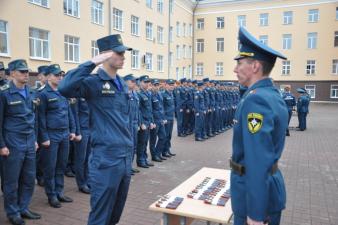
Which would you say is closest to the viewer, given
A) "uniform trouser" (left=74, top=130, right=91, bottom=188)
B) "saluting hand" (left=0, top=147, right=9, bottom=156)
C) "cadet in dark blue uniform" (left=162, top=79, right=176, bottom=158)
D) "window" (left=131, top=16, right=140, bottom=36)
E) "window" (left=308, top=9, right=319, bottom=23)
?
"saluting hand" (left=0, top=147, right=9, bottom=156)

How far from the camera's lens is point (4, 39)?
570 inches

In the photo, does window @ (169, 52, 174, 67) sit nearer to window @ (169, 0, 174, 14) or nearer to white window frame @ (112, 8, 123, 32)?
window @ (169, 0, 174, 14)

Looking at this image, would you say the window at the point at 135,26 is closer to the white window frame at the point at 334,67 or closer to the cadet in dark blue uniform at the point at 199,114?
the cadet in dark blue uniform at the point at 199,114

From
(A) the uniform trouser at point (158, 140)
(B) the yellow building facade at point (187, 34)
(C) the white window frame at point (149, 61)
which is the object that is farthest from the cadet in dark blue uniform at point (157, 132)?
(C) the white window frame at point (149, 61)

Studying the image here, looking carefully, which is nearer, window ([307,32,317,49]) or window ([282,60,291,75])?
window ([307,32,317,49])

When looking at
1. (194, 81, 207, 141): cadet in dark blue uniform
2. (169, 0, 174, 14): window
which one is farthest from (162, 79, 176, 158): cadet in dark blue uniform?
(169, 0, 174, 14): window

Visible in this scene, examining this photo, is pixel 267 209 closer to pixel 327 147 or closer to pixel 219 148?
pixel 219 148

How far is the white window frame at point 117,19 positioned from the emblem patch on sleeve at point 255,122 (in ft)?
72.8

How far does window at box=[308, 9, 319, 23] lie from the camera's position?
3419cm

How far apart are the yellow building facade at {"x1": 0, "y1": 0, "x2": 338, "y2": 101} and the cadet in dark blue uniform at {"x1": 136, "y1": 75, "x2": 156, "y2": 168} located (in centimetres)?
1023

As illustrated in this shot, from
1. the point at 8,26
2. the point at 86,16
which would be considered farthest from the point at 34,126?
the point at 86,16

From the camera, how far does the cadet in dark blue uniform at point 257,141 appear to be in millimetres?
1978

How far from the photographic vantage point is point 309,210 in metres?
4.80

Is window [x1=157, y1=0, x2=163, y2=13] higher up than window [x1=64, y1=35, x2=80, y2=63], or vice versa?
window [x1=157, y1=0, x2=163, y2=13]
